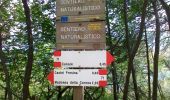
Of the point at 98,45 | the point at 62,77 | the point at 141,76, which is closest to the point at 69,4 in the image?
the point at 98,45

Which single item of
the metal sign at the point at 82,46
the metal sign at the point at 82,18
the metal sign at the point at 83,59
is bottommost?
the metal sign at the point at 83,59

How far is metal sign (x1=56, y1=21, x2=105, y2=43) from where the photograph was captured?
471 cm

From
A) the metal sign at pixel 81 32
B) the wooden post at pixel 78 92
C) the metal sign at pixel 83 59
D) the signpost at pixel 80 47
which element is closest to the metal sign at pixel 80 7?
the signpost at pixel 80 47

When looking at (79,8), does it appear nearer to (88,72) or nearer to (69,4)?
(69,4)

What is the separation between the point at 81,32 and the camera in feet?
15.6

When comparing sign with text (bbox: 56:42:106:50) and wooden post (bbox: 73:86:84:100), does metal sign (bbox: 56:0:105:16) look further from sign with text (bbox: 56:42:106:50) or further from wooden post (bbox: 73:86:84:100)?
wooden post (bbox: 73:86:84:100)

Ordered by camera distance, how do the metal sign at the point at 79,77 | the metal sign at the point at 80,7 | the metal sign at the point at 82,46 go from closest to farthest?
the metal sign at the point at 79,77
the metal sign at the point at 82,46
the metal sign at the point at 80,7

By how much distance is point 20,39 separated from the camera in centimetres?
1716

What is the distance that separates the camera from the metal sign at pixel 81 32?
471cm

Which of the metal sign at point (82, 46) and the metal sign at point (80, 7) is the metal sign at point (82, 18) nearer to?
the metal sign at point (80, 7)

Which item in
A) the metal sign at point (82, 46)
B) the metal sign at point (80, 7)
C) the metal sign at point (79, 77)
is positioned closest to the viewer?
the metal sign at point (79, 77)

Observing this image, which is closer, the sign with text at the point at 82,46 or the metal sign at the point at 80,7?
the sign with text at the point at 82,46

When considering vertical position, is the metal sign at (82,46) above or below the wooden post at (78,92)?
above

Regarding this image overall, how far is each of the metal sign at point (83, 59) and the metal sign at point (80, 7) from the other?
1.88 ft
